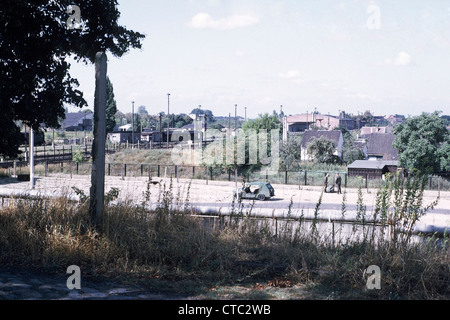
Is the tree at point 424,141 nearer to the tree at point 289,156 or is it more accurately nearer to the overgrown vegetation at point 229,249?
the tree at point 289,156

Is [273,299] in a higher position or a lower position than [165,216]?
lower

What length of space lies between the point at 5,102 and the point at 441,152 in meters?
46.6

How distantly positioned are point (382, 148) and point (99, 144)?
67.9m

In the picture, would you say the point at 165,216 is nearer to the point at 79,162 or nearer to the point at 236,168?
the point at 236,168

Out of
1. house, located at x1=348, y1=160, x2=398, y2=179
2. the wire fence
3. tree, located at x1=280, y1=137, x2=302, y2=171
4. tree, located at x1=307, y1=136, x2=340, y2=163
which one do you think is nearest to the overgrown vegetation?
the wire fence

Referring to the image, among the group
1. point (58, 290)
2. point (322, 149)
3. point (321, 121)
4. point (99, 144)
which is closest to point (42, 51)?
point (99, 144)

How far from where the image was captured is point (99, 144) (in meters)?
6.15

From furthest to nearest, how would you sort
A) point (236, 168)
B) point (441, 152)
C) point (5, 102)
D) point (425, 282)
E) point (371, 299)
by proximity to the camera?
point (441, 152) → point (236, 168) → point (5, 102) → point (425, 282) → point (371, 299)

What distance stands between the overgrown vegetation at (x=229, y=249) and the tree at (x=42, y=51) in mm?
1737

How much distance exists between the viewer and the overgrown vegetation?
4793 mm

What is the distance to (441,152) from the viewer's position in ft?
151

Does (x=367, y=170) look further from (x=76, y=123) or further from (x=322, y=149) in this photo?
(x=76, y=123)
